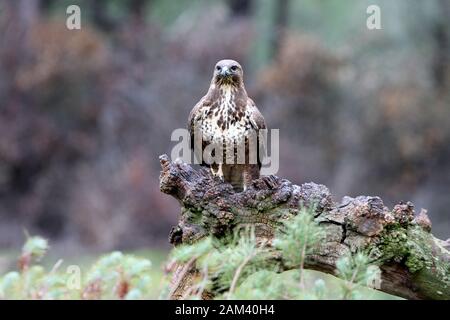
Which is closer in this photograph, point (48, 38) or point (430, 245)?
point (430, 245)

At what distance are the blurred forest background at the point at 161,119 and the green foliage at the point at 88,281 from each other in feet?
30.1

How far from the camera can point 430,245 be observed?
4.51 metres

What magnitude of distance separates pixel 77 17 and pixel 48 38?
0.68 metres

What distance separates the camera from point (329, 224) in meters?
4.51

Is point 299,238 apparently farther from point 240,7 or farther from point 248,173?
point 240,7

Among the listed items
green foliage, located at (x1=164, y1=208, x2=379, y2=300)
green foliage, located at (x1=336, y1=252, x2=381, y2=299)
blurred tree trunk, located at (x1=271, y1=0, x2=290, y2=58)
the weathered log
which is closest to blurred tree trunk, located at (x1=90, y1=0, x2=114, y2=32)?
blurred tree trunk, located at (x1=271, y1=0, x2=290, y2=58)

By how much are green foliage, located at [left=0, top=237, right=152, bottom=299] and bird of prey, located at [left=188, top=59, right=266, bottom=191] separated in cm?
184

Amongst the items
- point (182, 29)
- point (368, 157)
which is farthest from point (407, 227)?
point (182, 29)

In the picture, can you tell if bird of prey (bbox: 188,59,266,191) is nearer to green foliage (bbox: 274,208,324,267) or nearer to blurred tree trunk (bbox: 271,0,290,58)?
green foliage (bbox: 274,208,324,267)

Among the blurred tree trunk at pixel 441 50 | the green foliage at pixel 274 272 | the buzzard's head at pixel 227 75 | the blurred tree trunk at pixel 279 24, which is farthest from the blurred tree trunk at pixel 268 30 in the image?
the green foliage at pixel 274 272

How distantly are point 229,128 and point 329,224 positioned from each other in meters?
1.54

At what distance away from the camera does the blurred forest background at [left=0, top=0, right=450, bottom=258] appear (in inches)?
547

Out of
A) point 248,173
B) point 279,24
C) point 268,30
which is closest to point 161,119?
point 268,30

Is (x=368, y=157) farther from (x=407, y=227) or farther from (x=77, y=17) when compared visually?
(x=407, y=227)
